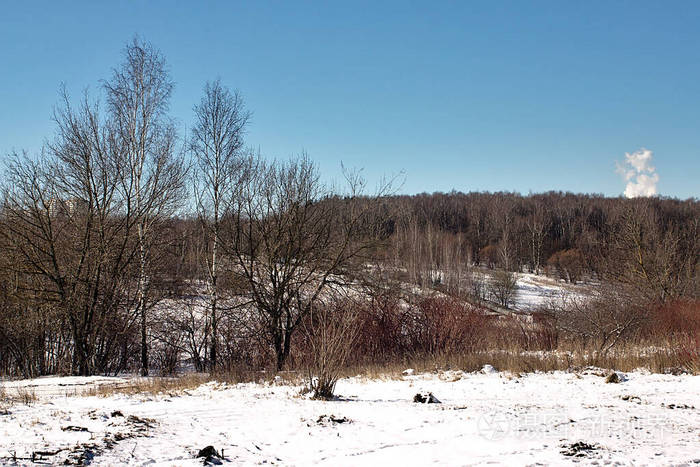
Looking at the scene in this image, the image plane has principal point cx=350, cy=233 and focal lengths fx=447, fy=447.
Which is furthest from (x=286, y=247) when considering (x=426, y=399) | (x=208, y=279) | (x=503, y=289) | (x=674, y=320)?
(x=503, y=289)

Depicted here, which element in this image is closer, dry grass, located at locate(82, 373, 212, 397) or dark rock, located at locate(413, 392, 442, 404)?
dark rock, located at locate(413, 392, 442, 404)

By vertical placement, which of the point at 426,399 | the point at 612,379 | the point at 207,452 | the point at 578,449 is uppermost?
the point at 207,452

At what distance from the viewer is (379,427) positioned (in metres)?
5.50

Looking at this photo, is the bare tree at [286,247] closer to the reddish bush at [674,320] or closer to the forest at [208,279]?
the forest at [208,279]

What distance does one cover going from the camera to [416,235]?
4522cm

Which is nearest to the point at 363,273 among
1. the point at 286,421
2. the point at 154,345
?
the point at 154,345

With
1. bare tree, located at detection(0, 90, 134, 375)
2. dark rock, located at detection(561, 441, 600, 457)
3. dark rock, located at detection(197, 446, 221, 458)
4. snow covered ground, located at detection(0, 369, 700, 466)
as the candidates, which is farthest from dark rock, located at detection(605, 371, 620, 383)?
A: bare tree, located at detection(0, 90, 134, 375)

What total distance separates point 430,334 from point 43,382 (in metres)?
10.8

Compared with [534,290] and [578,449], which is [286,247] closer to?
[578,449]

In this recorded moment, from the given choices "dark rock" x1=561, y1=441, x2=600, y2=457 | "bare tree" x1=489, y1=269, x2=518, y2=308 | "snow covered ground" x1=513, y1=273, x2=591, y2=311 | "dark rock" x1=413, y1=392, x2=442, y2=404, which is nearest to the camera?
"dark rock" x1=561, y1=441, x2=600, y2=457

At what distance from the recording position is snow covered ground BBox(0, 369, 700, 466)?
417 cm

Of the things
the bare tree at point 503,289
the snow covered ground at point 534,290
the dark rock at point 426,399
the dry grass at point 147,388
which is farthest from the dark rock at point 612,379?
the snow covered ground at point 534,290

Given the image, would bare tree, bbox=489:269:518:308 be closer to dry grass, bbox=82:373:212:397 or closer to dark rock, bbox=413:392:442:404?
dry grass, bbox=82:373:212:397

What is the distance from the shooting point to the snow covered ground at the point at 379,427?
417 cm
